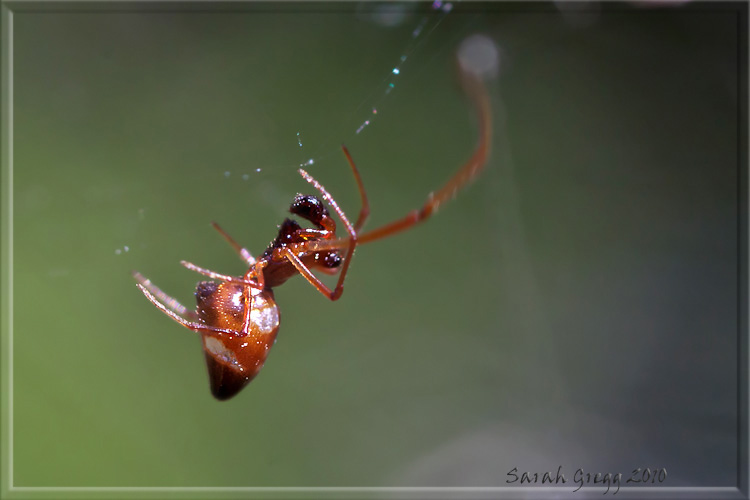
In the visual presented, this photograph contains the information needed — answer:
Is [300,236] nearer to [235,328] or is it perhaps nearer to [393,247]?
[235,328]

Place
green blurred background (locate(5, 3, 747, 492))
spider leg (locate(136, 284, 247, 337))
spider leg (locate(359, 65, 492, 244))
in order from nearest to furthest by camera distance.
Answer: spider leg (locate(359, 65, 492, 244)) → spider leg (locate(136, 284, 247, 337)) → green blurred background (locate(5, 3, 747, 492))

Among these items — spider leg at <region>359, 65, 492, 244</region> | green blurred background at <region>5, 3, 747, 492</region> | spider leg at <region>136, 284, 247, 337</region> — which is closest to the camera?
spider leg at <region>359, 65, 492, 244</region>

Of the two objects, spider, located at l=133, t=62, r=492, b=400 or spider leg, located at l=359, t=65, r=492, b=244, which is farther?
spider, located at l=133, t=62, r=492, b=400

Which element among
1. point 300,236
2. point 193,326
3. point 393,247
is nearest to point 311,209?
point 300,236

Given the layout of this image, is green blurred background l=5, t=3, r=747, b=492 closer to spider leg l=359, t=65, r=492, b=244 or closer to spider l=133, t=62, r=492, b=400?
spider l=133, t=62, r=492, b=400

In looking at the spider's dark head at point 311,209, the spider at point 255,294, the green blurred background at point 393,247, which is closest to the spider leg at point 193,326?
the spider at point 255,294

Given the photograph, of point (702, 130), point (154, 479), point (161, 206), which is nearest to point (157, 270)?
point (161, 206)

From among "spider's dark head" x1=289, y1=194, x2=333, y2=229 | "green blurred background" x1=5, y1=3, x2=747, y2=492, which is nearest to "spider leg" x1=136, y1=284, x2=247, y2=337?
"spider's dark head" x1=289, y1=194, x2=333, y2=229
